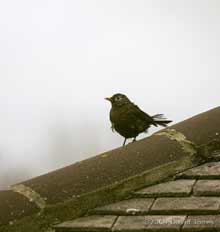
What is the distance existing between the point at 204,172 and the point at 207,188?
12 centimetres

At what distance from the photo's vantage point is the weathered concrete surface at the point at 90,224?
1979 mm

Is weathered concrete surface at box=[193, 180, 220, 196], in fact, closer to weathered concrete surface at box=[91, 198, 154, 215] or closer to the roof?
the roof

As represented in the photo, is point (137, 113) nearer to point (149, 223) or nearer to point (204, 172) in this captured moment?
point (204, 172)

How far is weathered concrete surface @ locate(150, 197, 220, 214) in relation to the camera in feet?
6.44

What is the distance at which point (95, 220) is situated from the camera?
2039 millimetres

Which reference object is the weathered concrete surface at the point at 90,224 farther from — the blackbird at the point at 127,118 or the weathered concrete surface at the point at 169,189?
the blackbird at the point at 127,118

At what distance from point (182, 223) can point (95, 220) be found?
9.2 inches

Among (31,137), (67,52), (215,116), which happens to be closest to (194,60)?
(67,52)

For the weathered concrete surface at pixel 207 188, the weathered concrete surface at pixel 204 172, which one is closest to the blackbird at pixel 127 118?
the weathered concrete surface at pixel 204 172

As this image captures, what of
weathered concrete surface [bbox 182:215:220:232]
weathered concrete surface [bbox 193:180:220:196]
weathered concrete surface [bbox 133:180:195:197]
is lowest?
weathered concrete surface [bbox 182:215:220:232]

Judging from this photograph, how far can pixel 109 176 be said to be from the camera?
86.2 inches

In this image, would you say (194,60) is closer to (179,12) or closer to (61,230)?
(179,12)

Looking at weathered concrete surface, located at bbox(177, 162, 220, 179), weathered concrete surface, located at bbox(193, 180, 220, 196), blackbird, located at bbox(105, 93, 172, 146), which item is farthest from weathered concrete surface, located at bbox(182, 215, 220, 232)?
blackbird, located at bbox(105, 93, 172, 146)

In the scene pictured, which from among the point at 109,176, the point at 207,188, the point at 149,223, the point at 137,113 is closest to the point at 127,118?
the point at 137,113
